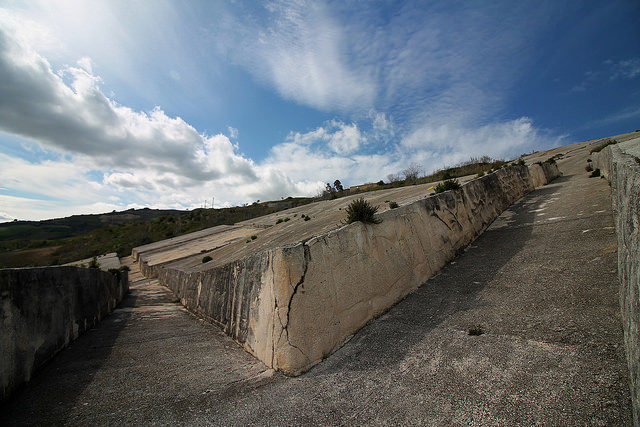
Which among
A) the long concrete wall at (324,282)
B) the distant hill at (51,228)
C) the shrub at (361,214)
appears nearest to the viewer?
the long concrete wall at (324,282)

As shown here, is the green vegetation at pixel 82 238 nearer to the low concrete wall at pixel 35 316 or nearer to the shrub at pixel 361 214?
the low concrete wall at pixel 35 316

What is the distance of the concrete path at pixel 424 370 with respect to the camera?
216 centimetres

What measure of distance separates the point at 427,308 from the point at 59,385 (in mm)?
Answer: 4776

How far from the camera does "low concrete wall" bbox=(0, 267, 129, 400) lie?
9.11ft

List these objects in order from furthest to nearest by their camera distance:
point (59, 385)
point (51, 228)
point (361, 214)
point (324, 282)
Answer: point (51, 228)
point (361, 214)
point (324, 282)
point (59, 385)

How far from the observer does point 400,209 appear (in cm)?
509

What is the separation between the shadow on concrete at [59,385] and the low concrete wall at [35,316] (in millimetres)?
113

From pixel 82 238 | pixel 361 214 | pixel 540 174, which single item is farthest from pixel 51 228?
pixel 540 174

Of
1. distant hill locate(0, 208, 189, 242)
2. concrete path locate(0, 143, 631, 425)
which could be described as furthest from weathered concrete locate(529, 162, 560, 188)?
distant hill locate(0, 208, 189, 242)

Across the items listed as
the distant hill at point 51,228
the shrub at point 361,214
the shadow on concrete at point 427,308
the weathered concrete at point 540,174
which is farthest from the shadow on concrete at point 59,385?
the distant hill at point 51,228

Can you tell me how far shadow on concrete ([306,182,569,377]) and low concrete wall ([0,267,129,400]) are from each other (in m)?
3.20

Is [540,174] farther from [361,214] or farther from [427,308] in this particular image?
[361,214]

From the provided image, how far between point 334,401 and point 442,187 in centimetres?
654

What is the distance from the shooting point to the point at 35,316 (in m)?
3.30
